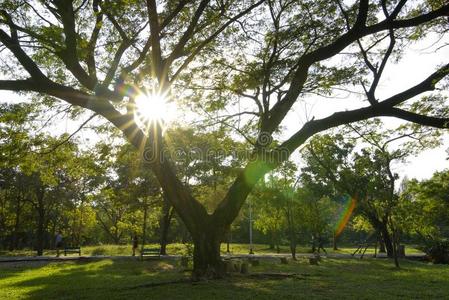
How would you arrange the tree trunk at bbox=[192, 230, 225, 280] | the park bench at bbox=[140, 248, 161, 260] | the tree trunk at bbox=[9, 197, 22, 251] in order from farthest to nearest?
the tree trunk at bbox=[9, 197, 22, 251]
the park bench at bbox=[140, 248, 161, 260]
the tree trunk at bbox=[192, 230, 225, 280]

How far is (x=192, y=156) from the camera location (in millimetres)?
29250

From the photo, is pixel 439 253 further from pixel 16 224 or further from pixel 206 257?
pixel 16 224

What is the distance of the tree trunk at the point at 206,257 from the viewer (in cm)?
1280

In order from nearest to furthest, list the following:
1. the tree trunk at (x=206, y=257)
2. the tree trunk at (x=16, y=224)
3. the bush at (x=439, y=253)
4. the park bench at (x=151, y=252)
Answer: the tree trunk at (x=206, y=257) → the bush at (x=439, y=253) → the park bench at (x=151, y=252) → the tree trunk at (x=16, y=224)

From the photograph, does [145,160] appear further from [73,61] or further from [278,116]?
[278,116]

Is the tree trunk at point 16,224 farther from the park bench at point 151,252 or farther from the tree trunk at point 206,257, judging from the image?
the tree trunk at point 206,257

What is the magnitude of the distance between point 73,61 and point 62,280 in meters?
7.83

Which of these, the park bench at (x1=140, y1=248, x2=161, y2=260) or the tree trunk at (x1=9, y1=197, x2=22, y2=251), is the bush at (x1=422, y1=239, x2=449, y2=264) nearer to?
the park bench at (x1=140, y1=248, x2=161, y2=260)

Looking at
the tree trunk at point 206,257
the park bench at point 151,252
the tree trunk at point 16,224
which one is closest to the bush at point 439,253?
the park bench at point 151,252

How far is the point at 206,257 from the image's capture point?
12875 millimetres

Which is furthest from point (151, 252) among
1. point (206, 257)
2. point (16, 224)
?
point (16, 224)

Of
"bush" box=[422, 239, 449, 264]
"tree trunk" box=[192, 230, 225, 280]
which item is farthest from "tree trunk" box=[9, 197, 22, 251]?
"bush" box=[422, 239, 449, 264]

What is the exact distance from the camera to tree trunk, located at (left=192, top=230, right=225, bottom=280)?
1280 centimetres

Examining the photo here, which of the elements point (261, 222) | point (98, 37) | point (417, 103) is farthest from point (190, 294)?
point (261, 222)
